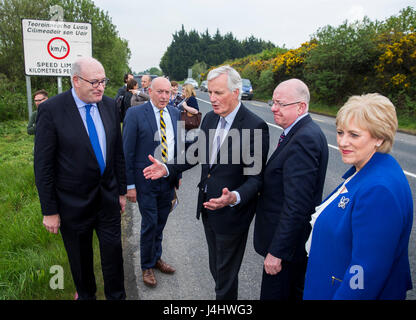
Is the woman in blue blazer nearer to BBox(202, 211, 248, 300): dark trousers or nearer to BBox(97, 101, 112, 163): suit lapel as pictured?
BBox(202, 211, 248, 300): dark trousers

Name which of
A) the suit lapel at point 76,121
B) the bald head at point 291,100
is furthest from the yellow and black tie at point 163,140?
the bald head at point 291,100

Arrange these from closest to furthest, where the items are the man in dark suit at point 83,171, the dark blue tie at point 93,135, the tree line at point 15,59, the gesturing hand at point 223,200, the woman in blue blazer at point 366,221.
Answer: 1. the woman in blue blazer at point 366,221
2. the gesturing hand at point 223,200
3. the man in dark suit at point 83,171
4. the dark blue tie at point 93,135
5. the tree line at point 15,59

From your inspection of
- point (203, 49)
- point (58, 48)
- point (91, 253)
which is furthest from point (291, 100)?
point (203, 49)

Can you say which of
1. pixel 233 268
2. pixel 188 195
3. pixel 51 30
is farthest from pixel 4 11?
pixel 233 268

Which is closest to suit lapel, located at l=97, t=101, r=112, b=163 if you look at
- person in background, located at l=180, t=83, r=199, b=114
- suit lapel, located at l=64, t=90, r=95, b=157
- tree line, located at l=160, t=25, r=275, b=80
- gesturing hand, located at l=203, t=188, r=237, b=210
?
suit lapel, located at l=64, t=90, r=95, b=157

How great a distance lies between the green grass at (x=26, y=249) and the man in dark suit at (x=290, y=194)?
5.96 ft

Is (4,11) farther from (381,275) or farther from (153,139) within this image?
(381,275)

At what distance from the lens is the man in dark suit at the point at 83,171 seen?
2.54 m

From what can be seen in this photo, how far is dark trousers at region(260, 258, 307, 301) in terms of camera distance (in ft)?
7.54

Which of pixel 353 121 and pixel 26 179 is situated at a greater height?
pixel 353 121

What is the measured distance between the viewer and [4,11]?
612 inches

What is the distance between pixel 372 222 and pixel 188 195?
473 cm

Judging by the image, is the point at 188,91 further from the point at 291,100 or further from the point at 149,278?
the point at 291,100

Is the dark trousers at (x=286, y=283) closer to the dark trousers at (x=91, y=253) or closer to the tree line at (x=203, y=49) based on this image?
the dark trousers at (x=91, y=253)
